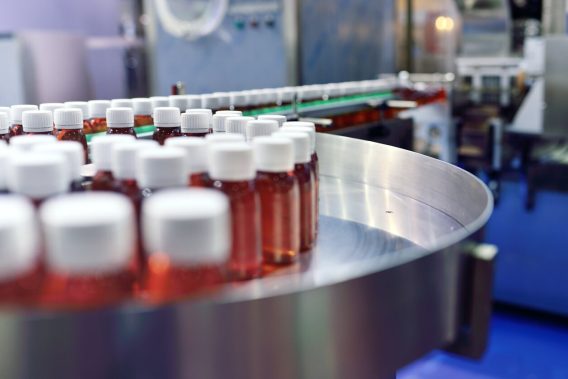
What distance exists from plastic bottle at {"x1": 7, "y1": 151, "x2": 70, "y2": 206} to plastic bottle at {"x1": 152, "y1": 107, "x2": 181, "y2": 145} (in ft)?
1.13

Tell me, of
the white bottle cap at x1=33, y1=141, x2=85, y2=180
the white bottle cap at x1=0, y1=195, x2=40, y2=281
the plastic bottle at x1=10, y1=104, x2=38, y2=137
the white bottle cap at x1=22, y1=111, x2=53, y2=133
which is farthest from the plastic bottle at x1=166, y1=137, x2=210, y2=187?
the plastic bottle at x1=10, y1=104, x2=38, y2=137

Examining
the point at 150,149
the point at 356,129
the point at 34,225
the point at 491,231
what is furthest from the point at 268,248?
the point at 491,231

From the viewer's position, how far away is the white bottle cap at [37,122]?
0.90 meters

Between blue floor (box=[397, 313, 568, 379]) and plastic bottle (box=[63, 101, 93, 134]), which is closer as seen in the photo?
plastic bottle (box=[63, 101, 93, 134])

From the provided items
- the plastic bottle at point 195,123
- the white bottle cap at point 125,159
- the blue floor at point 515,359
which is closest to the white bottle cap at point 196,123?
the plastic bottle at point 195,123

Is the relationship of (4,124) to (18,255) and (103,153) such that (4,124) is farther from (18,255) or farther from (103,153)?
(18,255)

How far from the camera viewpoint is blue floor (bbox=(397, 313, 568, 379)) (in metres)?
2.42

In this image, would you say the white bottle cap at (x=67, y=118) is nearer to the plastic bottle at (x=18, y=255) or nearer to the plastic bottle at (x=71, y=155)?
the plastic bottle at (x=71, y=155)

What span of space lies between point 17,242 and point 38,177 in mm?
122

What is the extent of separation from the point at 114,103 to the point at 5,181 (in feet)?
1.72

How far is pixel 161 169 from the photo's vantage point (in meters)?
0.58

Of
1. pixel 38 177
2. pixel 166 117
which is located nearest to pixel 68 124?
pixel 166 117

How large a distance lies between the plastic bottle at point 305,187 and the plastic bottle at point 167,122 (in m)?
0.23

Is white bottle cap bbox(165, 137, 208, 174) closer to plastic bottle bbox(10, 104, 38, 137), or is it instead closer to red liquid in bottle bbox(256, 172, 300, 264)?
red liquid in bottle bbox(256, 172, 300, 264)
